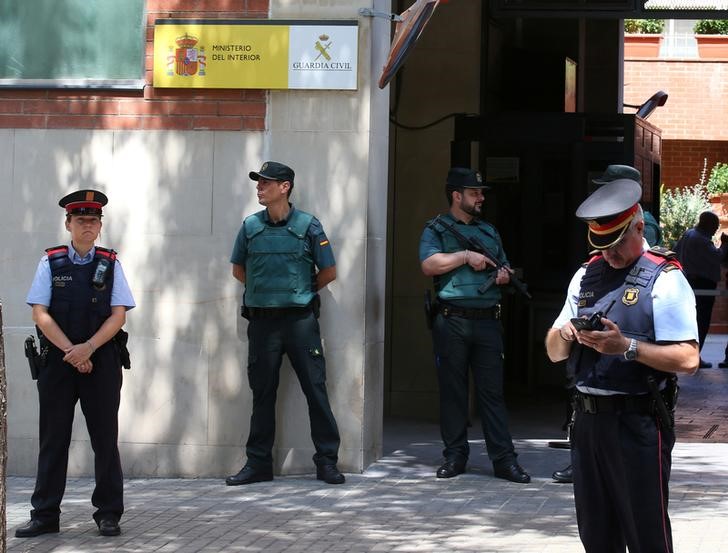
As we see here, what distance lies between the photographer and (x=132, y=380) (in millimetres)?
9273

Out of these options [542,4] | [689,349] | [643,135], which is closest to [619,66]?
[643,135]

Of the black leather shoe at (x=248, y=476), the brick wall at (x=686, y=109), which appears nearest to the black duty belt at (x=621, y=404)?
the black leather shoe at (x=248, y=476)

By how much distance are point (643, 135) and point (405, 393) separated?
312 centimetres

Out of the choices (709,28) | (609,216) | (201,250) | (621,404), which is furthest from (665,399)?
(709,28)

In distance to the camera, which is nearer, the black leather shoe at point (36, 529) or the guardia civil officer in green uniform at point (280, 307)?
the black leather shoe at point (36, 529)

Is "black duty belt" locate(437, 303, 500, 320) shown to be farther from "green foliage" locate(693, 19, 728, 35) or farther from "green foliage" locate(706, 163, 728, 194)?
"green foliage" locate(693, 19, 728, 35)

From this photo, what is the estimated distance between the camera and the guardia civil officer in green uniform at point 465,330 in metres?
9.01

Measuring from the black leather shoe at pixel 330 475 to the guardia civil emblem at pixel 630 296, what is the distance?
408 centimetres

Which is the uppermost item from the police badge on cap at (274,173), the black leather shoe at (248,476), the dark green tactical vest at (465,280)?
the police badge on cap at (274,173)

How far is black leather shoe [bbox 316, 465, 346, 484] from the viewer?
8.86m

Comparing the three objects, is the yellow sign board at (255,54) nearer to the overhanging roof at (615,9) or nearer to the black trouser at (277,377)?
the black trouser at (277,377)

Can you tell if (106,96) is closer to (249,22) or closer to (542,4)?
(249,22)

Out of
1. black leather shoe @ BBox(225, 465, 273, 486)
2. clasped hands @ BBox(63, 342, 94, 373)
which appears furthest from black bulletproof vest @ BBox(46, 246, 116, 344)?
black leather shoe @ BBox(225, 465, 273, 486)

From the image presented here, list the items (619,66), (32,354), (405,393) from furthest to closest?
(619,66)
(405,393)
(32,354)
